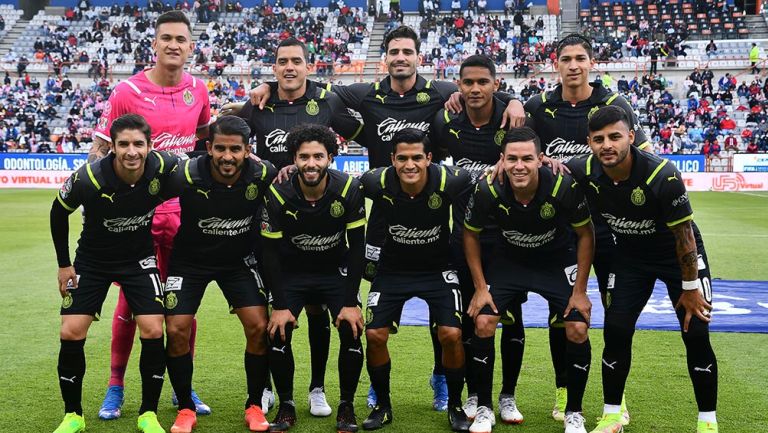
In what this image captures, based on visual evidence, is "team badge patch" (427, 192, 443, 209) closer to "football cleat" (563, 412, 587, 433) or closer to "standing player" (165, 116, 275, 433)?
"standing player" (165, 116, 275, 433)

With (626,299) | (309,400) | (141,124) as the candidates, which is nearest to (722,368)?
(626,299)

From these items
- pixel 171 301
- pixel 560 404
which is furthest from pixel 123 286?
pixel 560 404

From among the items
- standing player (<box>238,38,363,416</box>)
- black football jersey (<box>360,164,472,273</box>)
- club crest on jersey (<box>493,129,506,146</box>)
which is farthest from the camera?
standing player (<box>238,38,363,416</box>)

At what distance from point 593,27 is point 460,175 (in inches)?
1616

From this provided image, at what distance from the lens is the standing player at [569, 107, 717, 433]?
5660 mm

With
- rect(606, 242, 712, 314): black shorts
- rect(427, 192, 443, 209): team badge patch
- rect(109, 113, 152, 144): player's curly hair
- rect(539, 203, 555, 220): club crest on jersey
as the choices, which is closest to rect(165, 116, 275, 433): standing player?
rect(109, 113, 152, 144): player's curly hair

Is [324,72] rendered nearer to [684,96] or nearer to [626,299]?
[684,96]

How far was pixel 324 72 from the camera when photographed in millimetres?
42062

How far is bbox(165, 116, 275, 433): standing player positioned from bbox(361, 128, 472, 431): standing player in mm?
823

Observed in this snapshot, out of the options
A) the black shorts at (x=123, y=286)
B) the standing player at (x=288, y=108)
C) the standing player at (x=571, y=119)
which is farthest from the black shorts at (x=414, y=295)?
the black shorts at (x=123, y=286)

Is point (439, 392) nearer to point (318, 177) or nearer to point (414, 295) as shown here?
point (414, 295)

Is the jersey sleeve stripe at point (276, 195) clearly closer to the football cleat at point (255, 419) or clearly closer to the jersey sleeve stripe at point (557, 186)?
the football cleat at point (255, 419)

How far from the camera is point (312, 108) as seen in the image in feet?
23.3

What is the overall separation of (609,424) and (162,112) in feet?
13.6
